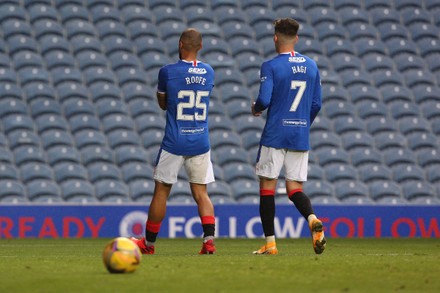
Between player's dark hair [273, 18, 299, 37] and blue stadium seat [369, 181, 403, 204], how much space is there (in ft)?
21.9

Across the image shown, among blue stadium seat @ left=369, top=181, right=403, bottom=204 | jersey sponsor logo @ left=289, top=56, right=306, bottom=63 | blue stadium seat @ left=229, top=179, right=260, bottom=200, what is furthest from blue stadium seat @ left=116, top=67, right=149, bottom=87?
jersey sponsor logo @ left=289, top=56, right=306, bottom=63

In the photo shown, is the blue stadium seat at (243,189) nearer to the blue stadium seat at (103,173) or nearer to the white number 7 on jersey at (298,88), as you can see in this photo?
the blue stadium seat at (103,173)

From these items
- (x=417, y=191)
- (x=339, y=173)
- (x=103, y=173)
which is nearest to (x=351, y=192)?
(x=339, y=173)

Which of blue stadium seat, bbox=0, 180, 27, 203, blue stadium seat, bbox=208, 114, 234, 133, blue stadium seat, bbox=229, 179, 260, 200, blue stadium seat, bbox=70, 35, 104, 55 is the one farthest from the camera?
blue stadium seat, bbox=70, 35, 104, 55

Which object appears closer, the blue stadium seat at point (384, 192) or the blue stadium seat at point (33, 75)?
the blue stadium seat at point (384, 192)

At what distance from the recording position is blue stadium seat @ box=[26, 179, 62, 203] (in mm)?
13680

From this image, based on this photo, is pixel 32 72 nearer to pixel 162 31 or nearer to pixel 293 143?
pixel 162 31

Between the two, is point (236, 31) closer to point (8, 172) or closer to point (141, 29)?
point (141, 29)

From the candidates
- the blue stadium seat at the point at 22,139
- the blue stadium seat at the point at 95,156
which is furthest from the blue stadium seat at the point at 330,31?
the blue stadium seat at the point at 22,139

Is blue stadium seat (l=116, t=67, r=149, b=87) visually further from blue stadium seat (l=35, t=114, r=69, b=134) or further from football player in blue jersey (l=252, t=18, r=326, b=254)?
football player in blue jersey (l=252, t=18, r=326, b=254)

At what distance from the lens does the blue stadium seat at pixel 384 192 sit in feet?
46.4

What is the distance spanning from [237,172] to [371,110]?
258 cm

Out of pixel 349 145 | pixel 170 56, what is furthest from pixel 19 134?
pixel 349 145

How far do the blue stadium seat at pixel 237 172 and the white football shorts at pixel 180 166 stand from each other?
608 centimetres
